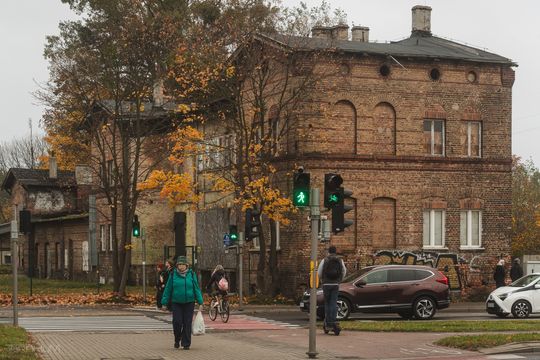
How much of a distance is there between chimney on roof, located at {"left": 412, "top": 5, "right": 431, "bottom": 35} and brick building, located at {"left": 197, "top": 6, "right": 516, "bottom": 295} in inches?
238

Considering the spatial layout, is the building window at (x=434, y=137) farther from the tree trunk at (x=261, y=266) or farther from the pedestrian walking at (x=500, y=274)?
the tree trunk at (x=261, y=266)

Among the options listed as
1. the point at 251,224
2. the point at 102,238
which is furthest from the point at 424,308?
the point at 102,238

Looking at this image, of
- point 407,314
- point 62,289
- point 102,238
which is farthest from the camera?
point 102,238

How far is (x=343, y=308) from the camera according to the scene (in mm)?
30812

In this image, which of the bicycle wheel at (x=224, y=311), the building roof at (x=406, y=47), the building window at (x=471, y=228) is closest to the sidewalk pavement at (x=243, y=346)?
the bicycle wheel at (x=224, y=311)

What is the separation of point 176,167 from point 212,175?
15388 millimetres

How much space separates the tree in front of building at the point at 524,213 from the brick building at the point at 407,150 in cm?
3274

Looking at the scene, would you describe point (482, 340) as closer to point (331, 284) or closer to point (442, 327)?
point (331, 284)

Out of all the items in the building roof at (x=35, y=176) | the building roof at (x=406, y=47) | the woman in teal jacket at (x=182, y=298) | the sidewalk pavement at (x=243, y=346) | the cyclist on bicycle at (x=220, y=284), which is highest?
the building roof at (x=406, y=47)

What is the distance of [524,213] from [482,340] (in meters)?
63.2

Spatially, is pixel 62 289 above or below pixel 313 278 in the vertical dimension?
below

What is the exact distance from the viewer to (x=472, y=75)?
44.8 m

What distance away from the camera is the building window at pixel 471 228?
4462cm

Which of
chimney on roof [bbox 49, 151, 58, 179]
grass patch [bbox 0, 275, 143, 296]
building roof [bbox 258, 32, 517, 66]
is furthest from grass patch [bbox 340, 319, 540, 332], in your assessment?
chimney on roof [bbox 49, 151, 58, 179]
